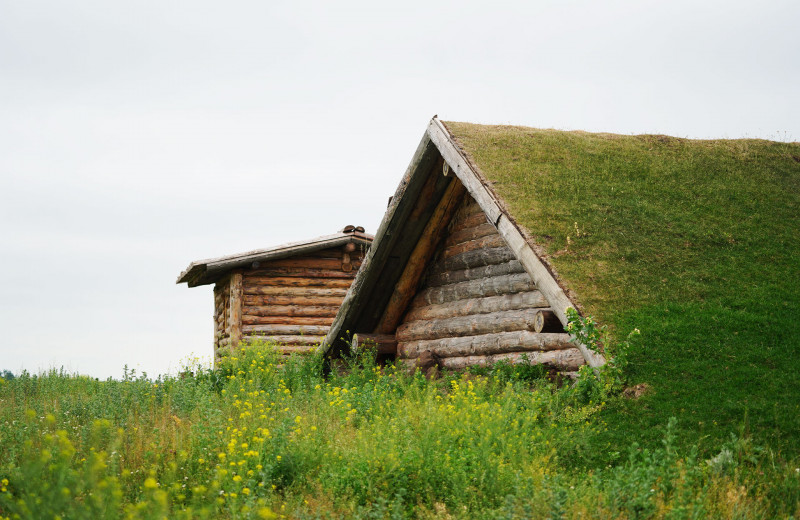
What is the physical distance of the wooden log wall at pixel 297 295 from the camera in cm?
1666

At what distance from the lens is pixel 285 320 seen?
55.6 ft

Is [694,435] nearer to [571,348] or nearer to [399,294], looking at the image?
[571,348]

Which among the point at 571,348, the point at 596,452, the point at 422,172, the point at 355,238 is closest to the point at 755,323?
the point at 571,348

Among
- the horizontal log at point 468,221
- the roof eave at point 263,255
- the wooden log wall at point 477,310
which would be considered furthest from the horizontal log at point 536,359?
the roof eave at point 263,255

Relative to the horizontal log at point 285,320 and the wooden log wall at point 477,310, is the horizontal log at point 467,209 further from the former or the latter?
the horizontal log at point 285,320

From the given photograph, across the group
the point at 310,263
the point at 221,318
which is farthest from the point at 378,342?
the point at 221,318

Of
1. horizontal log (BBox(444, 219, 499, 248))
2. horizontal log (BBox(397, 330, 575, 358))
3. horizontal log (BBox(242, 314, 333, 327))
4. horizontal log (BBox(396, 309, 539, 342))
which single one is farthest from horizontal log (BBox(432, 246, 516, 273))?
horizontal log (BBox(242, 314, 333, 327))

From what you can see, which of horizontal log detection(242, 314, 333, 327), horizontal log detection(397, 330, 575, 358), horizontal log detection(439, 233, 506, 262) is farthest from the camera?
horizontal log detection(242, 314, 333, 327)

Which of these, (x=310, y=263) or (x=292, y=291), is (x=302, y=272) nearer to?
(x=310, y=263)

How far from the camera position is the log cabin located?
16.4 metres

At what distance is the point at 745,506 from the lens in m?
4.85

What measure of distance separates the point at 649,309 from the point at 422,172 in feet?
13.8

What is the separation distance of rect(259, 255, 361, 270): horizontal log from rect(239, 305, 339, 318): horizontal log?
100 centimetres

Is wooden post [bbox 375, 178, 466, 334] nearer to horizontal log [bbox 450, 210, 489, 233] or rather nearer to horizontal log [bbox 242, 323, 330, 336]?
horizontal log [bbox 450, 210, 489, 233]
